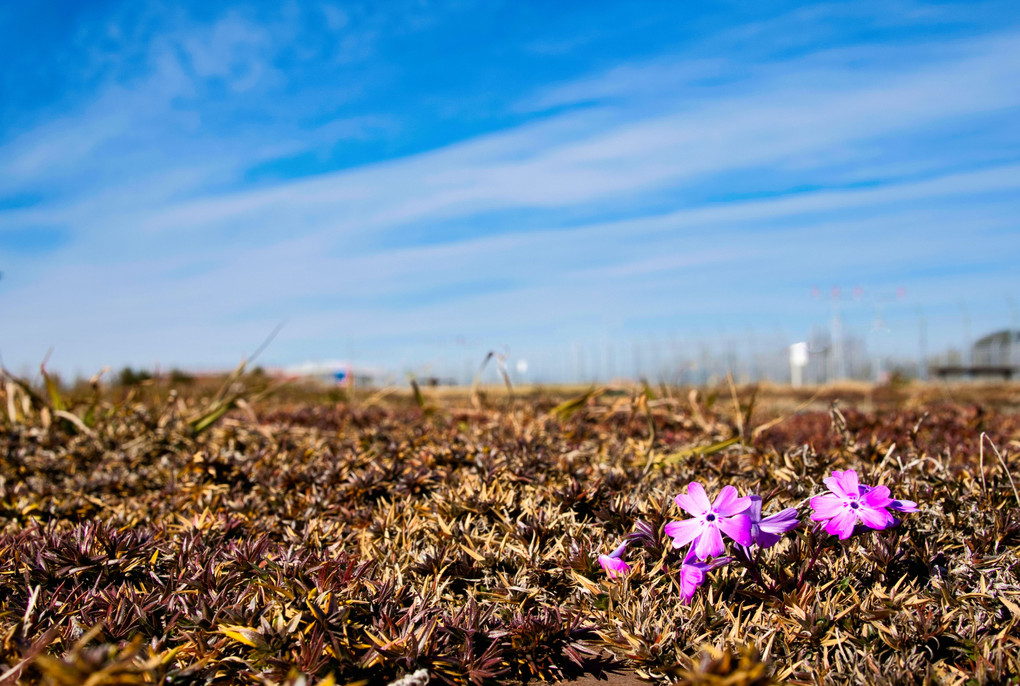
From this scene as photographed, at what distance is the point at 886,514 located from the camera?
6.25ft

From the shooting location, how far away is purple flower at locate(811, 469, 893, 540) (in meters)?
1.88

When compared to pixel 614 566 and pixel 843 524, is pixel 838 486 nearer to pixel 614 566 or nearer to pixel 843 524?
pixel 843 524

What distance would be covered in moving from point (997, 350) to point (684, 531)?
45.9 metres

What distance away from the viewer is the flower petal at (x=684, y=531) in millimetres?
1820

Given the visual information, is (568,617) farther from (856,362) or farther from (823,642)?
(856,362)

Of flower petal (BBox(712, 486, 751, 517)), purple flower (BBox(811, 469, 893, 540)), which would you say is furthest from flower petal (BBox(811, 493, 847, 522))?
flower petal (BBox(712, 486, 751, 517))

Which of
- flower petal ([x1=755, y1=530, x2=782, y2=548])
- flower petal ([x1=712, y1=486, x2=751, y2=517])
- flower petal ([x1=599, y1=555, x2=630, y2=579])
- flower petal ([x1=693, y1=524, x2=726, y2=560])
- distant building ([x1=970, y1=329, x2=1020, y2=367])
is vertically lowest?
distant building ([x1=970, y1=329, x2=1020, y2=367])

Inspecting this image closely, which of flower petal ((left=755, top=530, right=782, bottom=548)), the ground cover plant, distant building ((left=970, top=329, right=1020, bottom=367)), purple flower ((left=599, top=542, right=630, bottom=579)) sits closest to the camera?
the ground cover plant

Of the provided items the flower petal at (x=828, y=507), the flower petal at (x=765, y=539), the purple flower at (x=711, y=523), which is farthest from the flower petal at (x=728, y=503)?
the flower petal at (x=828, y=507)

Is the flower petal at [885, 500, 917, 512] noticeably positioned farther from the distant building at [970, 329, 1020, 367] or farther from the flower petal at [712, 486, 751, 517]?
the distant building at [970, 329, 1020, 367]

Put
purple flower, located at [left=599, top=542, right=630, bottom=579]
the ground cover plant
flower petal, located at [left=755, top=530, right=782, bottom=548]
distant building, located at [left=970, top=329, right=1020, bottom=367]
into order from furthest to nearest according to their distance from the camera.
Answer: distant building, located at [left=970, top=329, right=1020, bottom=367], purple flower, located at [left=599, top=542, right=630, bottom=579], flower petal, located at [left=755, top=530, right=782, bottom=548], the ground cover plant

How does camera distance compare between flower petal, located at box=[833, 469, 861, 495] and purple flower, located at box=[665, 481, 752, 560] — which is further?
flower petal, located at box=[833, 469, 861, 495]

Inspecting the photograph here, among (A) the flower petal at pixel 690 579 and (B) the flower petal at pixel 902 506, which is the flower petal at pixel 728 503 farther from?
(B) the flower petal at pixel 902 506

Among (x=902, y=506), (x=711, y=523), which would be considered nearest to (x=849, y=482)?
(x=902, y=506)
